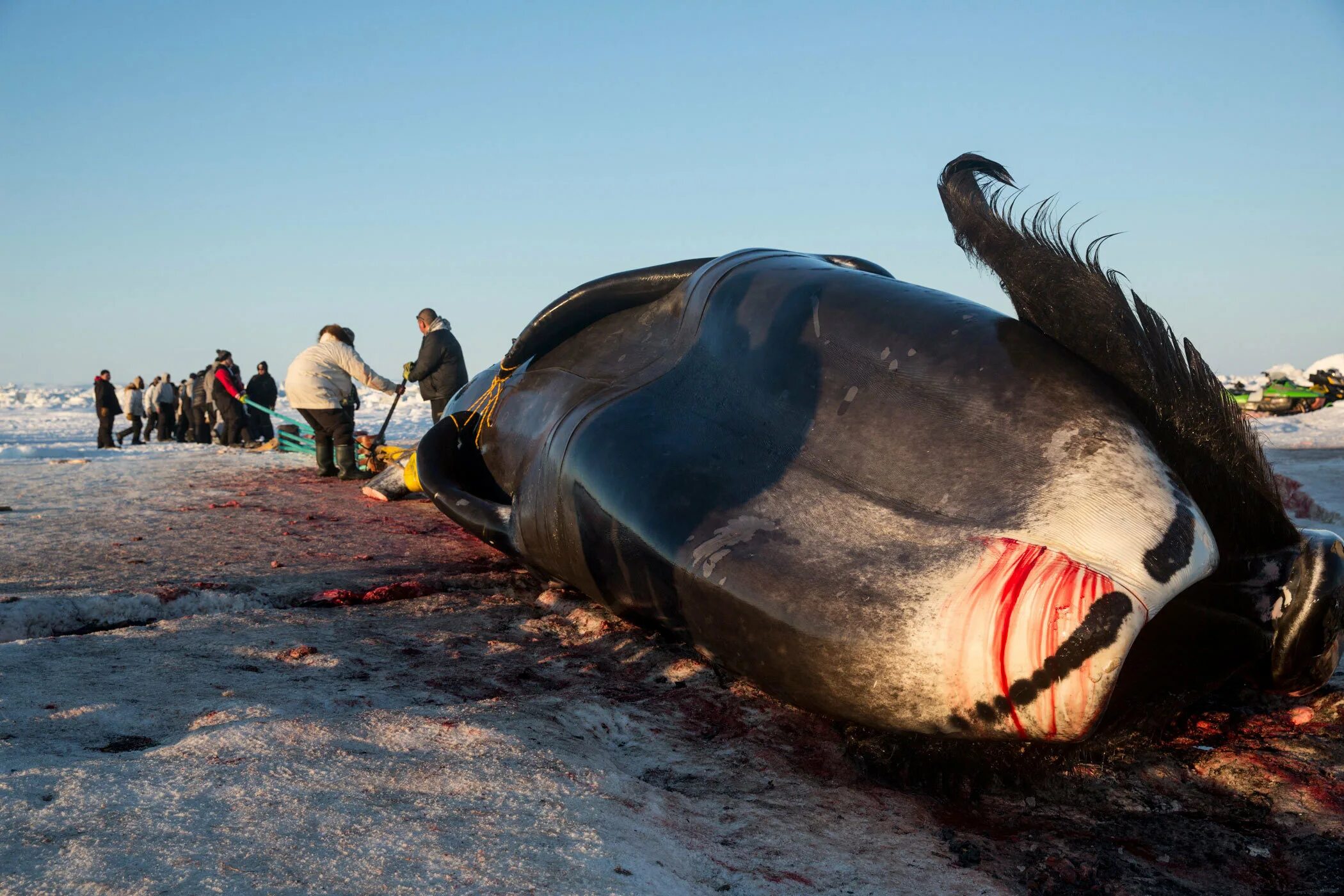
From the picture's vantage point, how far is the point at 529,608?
13.4ft

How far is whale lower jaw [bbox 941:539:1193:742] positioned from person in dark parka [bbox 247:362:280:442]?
1365cm

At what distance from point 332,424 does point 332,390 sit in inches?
12.1

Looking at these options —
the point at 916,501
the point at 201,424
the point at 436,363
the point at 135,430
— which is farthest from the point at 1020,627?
the point at 135,430

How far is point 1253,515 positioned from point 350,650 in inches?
107

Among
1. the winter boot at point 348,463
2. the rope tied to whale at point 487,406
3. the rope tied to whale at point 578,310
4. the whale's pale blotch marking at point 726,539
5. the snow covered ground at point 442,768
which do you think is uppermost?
the rope tied to whale at point 578,310

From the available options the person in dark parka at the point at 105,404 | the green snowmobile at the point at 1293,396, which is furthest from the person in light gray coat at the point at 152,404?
the green snowmobile at the point at 1293,396

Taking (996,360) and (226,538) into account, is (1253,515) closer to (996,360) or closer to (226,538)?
(996,360)

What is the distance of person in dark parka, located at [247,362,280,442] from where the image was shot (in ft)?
49.6

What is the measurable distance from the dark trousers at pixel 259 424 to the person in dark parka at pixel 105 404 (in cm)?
228

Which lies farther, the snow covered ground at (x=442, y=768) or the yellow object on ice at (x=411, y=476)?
the yellow object on ice at (x=411, y=476)

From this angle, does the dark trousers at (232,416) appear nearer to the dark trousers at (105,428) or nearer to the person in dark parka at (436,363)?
the dark trousers at (105,428)

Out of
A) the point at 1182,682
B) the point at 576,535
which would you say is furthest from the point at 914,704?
the point at 576,535

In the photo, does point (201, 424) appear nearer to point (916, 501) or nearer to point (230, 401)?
point (230, 401)

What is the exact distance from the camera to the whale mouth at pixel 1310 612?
Result: 2529mm
